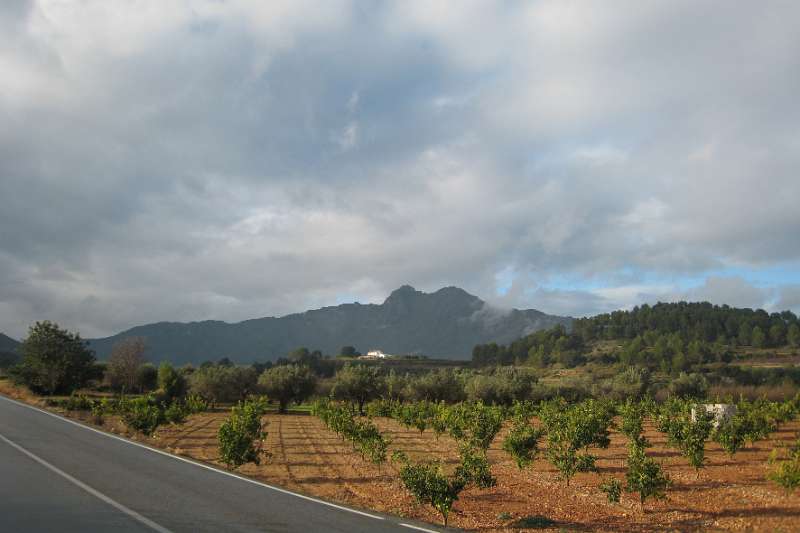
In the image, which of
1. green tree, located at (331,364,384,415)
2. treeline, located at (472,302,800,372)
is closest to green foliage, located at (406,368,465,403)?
green tree, located at (331,364,384,415)

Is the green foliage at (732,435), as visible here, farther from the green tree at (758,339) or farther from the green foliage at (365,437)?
the green tree at (758,339)

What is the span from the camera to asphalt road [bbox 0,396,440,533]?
1045 cm

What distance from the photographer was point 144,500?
41.0ft

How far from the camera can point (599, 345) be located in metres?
171

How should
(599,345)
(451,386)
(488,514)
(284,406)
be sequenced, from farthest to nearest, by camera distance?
(599,345), (451,386), (284,406), (488,514)

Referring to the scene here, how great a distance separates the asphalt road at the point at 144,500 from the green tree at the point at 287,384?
5141 cm

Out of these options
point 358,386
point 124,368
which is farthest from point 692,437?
point 124,368

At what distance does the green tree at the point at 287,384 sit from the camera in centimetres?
7100

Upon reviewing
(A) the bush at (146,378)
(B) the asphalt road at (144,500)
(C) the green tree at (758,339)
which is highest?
(C) the green tree at (758,339)

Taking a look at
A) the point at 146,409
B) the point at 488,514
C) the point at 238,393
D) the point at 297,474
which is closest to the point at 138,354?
the point at 238,393

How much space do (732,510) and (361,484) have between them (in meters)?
12.5

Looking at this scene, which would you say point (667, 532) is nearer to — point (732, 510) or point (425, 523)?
point (732, 510)

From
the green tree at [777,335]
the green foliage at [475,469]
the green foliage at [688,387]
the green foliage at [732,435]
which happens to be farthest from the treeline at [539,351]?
the green foliage at [475,469]

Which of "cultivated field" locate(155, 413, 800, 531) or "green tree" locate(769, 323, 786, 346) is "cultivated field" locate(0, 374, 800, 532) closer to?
"cultivated field" locate(155, 413, 800, 531)
